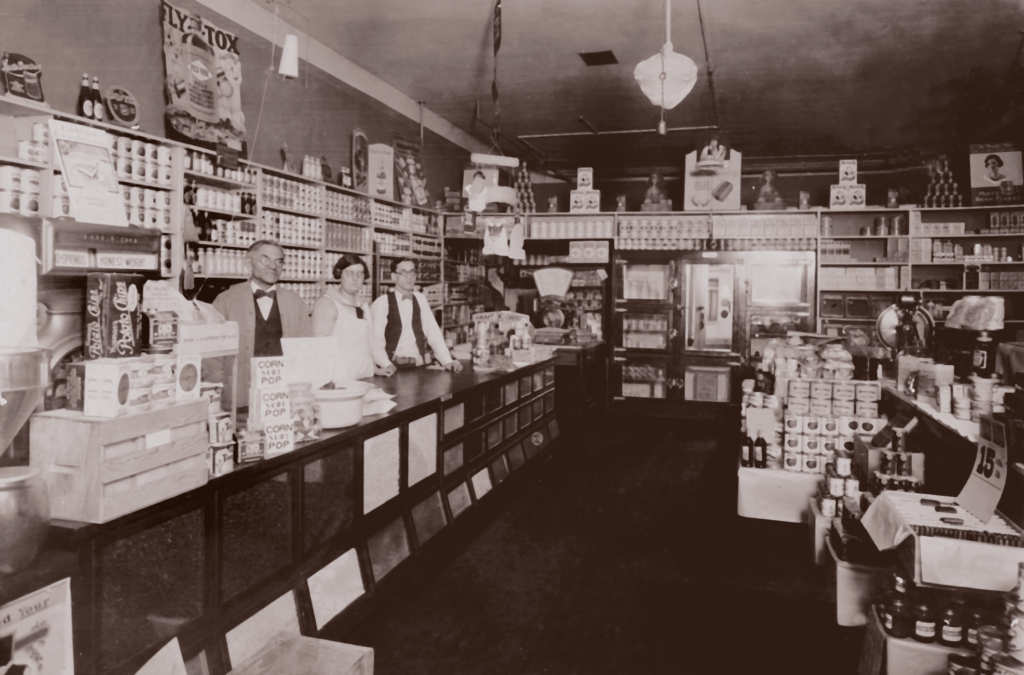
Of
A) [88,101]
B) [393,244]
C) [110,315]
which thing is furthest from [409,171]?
[110,315]

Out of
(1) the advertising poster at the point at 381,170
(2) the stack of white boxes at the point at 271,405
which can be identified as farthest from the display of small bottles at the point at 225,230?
(2) the stack of white boxes at the point at 271,405

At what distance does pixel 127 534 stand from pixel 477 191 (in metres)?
3.65

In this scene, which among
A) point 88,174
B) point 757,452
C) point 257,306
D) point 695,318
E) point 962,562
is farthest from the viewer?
point 695,318

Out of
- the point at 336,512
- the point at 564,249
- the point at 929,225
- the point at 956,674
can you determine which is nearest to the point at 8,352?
the point at 336,512

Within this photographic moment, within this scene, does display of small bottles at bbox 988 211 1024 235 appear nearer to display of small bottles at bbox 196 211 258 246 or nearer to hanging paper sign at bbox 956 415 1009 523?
hanging paper sign at bbox 956 415 1009 523

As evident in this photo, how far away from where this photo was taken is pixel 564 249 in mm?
9336

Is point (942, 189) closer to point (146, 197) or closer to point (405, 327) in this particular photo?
point (405, 327)

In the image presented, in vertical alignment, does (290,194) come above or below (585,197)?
below

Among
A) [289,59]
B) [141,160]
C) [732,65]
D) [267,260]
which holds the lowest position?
[267,260]

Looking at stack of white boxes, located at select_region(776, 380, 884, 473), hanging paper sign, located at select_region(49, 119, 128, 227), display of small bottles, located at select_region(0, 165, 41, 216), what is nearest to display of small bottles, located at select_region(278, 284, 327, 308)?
display of small bottles, located at select_region(0, 165, 41, 216)

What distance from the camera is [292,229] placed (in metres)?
5.82

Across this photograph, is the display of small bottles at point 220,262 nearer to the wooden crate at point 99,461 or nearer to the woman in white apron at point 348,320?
the woman in white apron at point 348,320

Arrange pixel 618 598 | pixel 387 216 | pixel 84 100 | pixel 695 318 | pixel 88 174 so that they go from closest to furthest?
pixel 88 174, pixel 618 598, pixel 84 100, pixel 387 216, pixel 695 318

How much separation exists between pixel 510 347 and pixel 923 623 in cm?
398
